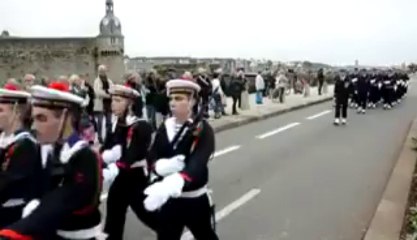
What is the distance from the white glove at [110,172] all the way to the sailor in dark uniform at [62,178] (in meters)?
1.66

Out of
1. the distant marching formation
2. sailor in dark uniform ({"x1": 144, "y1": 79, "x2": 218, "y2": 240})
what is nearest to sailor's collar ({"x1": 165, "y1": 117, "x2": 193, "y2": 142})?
sailor in dark uniform ({"x1": 144, "y1": 79, "x2": 218, "y2": 240})

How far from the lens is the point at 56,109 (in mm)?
3488

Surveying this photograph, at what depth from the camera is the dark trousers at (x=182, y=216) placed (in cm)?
467

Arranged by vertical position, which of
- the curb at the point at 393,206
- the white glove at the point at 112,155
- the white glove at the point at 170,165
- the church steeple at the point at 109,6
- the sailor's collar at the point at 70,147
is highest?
the church steeple at the point at 109,6

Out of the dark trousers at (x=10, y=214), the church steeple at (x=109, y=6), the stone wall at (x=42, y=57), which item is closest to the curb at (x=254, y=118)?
the dark trousers at (x=10, y=214)

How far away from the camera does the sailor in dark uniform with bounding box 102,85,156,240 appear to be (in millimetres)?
5641

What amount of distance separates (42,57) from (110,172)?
62746 millimetres

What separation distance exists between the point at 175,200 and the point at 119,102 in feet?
5.24

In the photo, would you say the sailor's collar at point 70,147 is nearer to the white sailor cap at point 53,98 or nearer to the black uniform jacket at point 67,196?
the black uniform jacket at point 67,196

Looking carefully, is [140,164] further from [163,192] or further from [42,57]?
[42,57]

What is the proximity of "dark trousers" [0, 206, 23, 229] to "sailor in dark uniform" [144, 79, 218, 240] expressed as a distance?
0.93m

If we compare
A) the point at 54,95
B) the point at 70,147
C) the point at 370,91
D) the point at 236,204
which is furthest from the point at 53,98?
the point at 370,91

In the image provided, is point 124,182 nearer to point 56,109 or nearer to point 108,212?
point 108,212

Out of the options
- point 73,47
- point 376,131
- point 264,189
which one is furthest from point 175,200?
point 73,47
